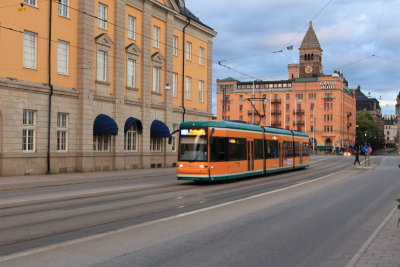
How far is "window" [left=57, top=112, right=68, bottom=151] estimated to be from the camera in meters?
31.5

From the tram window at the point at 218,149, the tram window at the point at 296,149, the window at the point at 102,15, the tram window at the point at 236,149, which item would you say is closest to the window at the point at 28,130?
the window at the point at 102,15

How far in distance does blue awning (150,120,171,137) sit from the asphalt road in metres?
22.2

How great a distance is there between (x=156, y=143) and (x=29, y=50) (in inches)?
619

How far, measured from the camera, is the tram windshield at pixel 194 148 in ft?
77.5

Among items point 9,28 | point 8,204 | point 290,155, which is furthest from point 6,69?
point 290,155

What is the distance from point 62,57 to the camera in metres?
32.0

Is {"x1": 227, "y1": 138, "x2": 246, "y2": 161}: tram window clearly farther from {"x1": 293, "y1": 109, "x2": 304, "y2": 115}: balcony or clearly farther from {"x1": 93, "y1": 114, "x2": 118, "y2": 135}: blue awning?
{"x1": 293, "y1": 109, "x2": 304, "y2": 115}: balcony

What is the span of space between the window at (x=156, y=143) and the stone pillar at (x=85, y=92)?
900 centimetres

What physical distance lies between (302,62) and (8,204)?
133756mm

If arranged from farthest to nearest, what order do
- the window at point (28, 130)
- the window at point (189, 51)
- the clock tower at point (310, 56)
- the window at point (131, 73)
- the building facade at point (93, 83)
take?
the clock tower at point (310, 56), the window at point (189, 51), the window at point (131, 73), the window at point (28, 130), the building facade at point (93, 83)

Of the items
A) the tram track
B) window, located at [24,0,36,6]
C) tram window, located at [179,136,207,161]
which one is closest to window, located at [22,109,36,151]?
window, located at [24,0,36,6]

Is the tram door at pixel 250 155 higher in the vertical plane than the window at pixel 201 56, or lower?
lower

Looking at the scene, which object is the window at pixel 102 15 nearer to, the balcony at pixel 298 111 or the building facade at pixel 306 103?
the building facade at pixel 306 103

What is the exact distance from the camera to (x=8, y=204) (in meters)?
15.1
